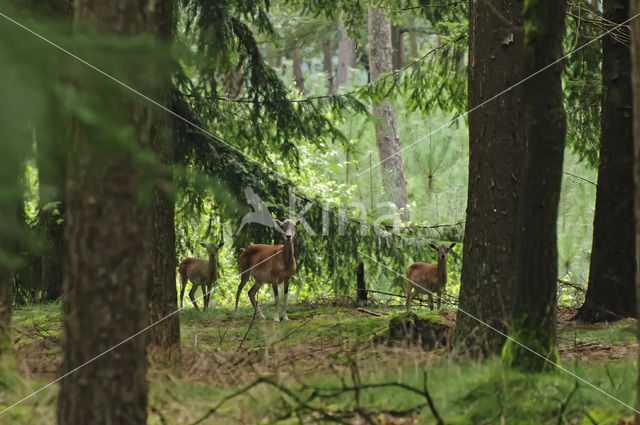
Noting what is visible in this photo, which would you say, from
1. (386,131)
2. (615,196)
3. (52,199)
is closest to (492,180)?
(615,196)

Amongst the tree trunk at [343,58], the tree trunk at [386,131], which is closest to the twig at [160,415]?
the tree trunk at [386,131]

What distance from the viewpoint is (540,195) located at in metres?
4.68

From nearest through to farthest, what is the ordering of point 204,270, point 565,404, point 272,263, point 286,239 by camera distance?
point 565,404
point 286,239
point 272,263
point 204,270

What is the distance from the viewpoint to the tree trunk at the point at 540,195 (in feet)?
15.3

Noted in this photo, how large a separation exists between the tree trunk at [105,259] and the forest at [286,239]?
0.03ft

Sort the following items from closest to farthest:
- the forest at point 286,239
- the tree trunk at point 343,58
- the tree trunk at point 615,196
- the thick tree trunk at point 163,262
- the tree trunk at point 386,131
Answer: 1. the forest at point 286,239
2. the thick tree trunk at point 163,262
3. the tree trunk at point 615,196
4. the tree trunk at point 386,131
5. the tree trunk at point 343,58

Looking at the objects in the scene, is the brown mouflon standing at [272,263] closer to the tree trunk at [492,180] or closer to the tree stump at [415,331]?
the tree stump at [415,331]

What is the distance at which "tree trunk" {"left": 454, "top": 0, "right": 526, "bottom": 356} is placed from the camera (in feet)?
20.2

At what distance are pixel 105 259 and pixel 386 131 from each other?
56.9ft

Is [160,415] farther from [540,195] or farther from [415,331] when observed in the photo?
[415,331]

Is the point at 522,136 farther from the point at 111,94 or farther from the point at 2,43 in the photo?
Result: the point at 2,43

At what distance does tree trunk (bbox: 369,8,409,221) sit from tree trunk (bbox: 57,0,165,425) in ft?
53.9

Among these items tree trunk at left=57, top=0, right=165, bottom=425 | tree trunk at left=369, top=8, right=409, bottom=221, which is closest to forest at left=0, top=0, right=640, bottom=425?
tree trunk at left=57, top=0, right=165, bottom=425

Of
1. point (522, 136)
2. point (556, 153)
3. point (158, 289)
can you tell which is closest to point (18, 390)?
point (158, 289)
